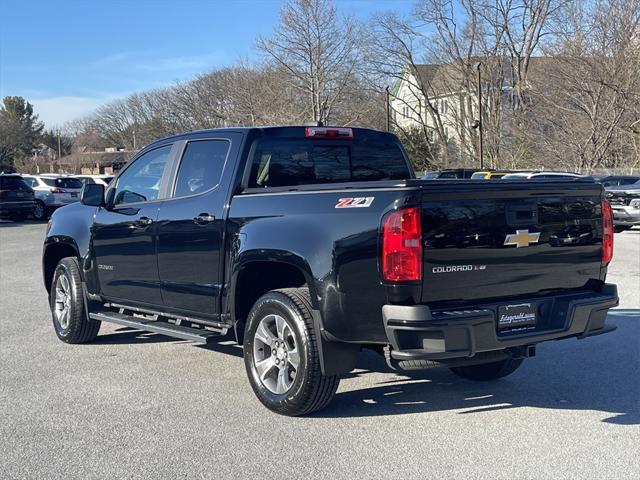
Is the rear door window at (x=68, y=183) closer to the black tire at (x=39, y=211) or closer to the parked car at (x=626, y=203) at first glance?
the black tire at (x=39, y=211)

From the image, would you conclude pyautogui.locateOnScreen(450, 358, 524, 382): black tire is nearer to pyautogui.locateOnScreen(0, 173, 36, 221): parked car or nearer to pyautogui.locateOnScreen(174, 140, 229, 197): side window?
pyautogui.locateOnScreen(174, 140, 229, 197): side window

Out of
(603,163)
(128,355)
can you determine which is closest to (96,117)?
(603,163)

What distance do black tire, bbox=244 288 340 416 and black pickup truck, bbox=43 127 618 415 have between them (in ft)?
0.04

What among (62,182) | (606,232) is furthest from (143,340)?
(62,182)

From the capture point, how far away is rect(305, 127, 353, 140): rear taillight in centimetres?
627

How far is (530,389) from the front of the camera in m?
6.07

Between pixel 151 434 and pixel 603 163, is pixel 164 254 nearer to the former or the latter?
pixel 151 434

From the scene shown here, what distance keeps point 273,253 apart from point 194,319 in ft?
4.20

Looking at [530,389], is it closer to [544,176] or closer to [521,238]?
[521,238]

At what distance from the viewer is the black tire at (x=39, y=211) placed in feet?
101

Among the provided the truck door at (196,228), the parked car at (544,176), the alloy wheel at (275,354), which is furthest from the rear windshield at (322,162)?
the alloy wheel at (275,354)

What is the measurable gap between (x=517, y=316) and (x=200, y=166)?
288 cm

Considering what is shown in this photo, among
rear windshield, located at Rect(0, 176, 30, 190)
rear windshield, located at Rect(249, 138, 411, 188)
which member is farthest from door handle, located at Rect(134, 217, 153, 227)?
rear windshield, located at Rect(0, 176, 30, 190)

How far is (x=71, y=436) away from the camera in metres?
5.01
